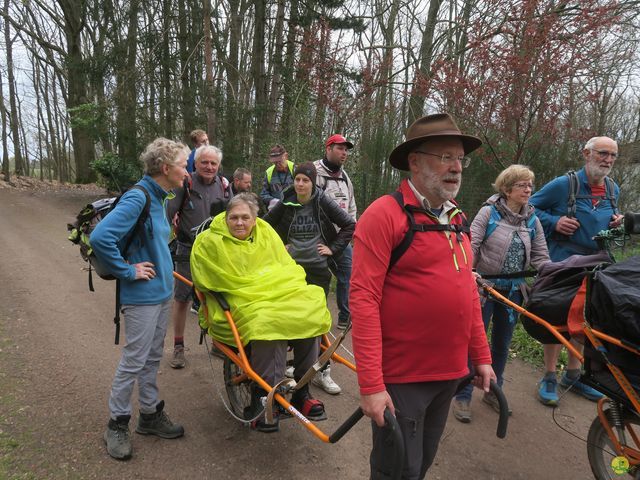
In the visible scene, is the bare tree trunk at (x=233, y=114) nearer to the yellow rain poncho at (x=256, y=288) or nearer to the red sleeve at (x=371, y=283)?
the yellow rain poncho at (x=256, y=288)

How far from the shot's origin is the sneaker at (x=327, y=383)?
4.08m

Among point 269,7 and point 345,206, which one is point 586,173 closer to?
point 345,206

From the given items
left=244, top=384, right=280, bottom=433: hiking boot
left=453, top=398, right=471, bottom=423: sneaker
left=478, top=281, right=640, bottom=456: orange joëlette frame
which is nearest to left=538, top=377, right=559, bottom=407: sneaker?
left=453, top=398, right=471, bottom=423: sneaker

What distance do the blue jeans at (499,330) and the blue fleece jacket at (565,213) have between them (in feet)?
2.48

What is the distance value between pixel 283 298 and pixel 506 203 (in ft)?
6.55

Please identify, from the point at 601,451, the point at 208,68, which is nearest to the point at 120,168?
the point at 208,68

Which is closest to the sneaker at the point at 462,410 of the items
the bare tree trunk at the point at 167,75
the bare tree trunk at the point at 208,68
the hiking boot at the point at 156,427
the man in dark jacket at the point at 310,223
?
the man in dark jacket at the point at 310,223

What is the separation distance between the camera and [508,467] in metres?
3.23

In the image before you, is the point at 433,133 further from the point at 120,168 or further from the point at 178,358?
the point at 120,168

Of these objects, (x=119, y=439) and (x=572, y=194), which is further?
(x=572, y=194)

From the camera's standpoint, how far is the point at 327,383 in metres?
4.11

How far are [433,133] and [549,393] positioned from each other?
3.33 metres

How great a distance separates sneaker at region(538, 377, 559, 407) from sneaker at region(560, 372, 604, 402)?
0.17 metres

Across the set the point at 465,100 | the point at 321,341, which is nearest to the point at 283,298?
the point at 321,341
